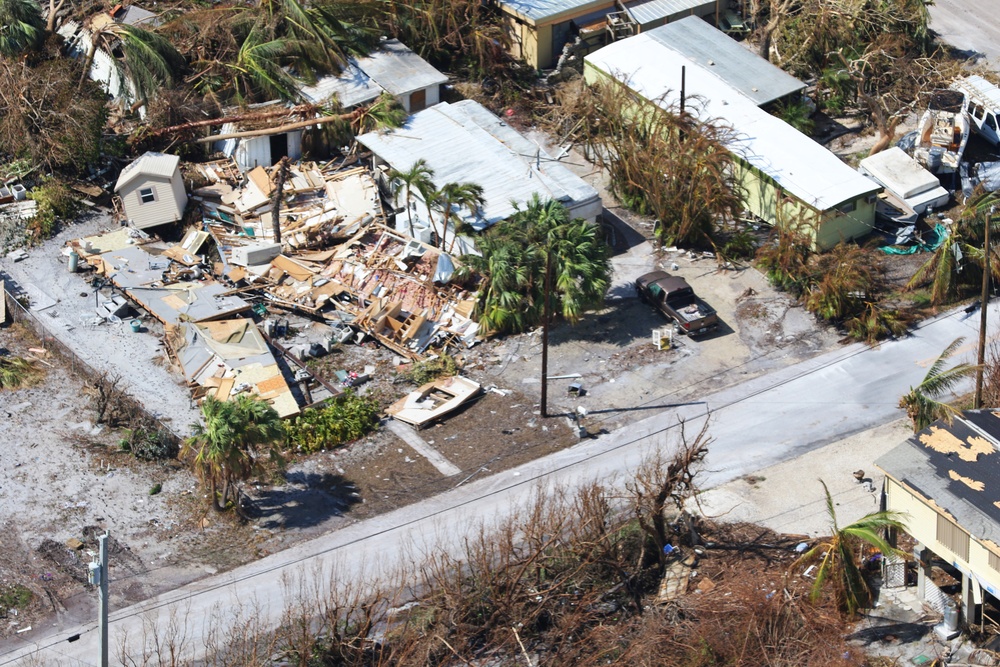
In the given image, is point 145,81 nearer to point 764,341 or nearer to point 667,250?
point 667,250

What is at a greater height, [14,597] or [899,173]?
[899,173]

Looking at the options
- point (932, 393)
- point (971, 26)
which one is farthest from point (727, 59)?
point (932, 393)

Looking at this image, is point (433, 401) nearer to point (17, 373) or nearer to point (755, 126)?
point (17, 373)

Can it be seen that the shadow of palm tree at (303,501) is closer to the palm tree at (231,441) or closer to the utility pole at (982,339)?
the palm tree at (231,441)

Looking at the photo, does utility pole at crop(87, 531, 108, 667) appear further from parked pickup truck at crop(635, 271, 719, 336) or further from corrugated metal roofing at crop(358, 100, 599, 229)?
parked pickup truck at crop(635, 271, 719, 336)

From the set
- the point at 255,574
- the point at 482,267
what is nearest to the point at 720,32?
the point at 482,267

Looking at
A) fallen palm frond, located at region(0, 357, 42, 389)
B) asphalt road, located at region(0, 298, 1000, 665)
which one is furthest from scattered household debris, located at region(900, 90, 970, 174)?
fallen palm frond, located at region(0, 357, 42, 389)
